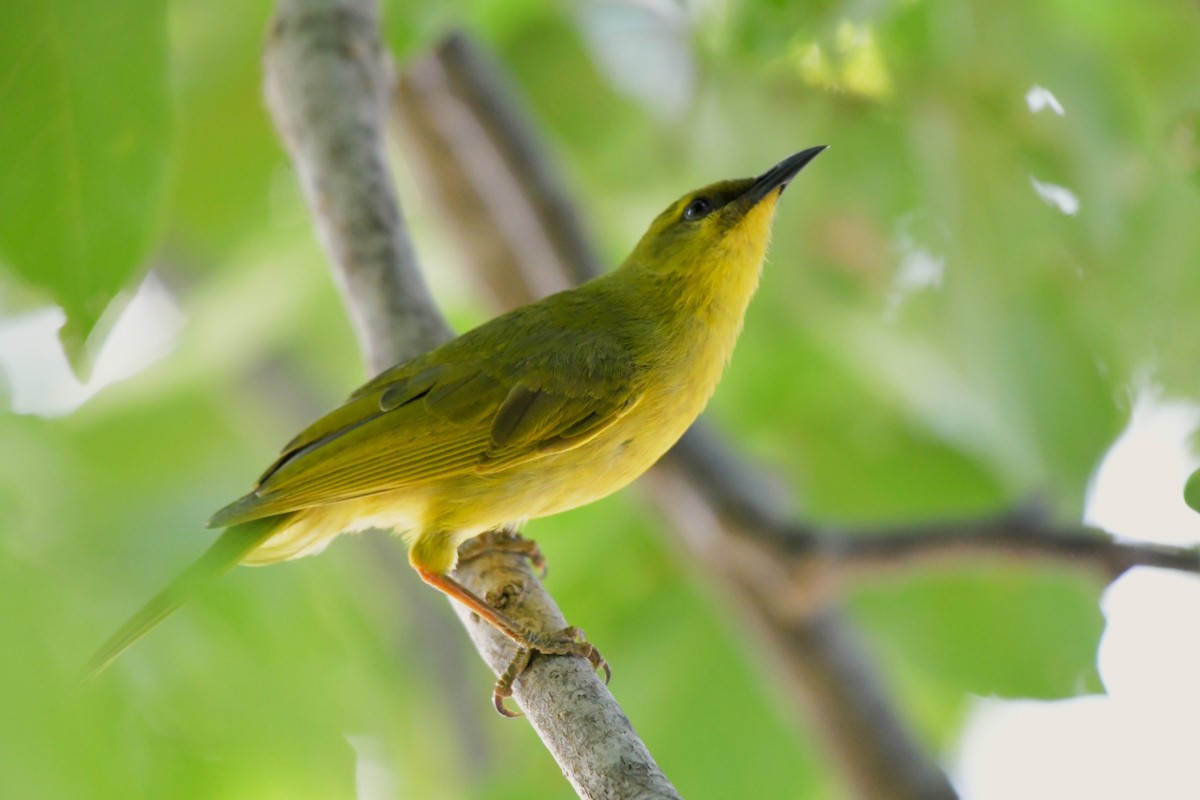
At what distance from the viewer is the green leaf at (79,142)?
209cm

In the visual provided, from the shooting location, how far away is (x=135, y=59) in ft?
7.06

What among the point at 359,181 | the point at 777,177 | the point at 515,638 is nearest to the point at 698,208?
the point at 777,177

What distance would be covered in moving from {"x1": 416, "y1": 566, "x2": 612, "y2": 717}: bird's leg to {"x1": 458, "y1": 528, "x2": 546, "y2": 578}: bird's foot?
0.19m

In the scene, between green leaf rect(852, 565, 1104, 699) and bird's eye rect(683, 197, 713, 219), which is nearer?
green leaf rect(852, 565, 1104, 699)

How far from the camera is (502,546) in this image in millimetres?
3451

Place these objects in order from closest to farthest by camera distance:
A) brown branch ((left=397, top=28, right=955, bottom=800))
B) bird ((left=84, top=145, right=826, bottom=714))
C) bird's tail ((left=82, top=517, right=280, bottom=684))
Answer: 1. bird's tail ((left=82, top=517, right=280, bottom=684))
2. bird ((left=84, top=145, right=826, bottom=714))
3. brown branch ((left=397, top=28, right=955, bottom=800))

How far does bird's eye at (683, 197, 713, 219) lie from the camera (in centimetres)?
399

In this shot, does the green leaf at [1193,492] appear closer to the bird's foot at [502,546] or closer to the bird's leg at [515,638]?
the bird's leg at [515,638]

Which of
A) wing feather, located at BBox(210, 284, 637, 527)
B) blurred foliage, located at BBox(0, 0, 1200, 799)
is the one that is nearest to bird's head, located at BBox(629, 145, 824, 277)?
blurred foliage, located at BBox(0, 0, 1200, 799)

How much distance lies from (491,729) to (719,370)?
4908 millimetres

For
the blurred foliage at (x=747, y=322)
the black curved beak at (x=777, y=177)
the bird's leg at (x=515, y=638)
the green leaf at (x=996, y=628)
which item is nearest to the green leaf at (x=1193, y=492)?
the blurred foliage at (x=747, y=322)

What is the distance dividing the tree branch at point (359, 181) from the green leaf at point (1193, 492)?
4.33 ft

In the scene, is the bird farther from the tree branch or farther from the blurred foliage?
the blurred foliage

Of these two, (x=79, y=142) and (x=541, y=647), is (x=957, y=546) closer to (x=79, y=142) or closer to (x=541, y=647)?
(x=541, y=647)
